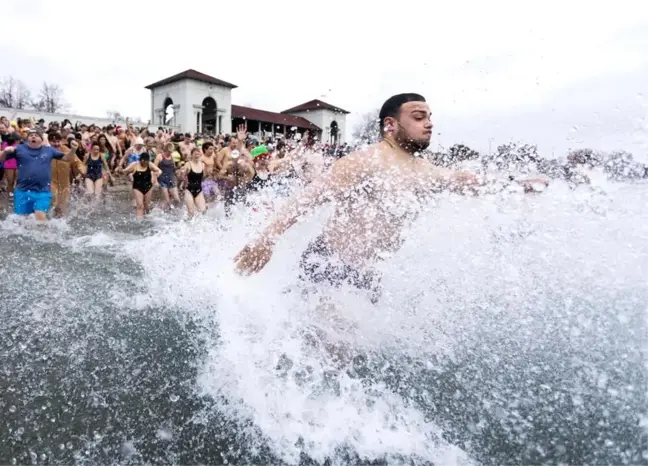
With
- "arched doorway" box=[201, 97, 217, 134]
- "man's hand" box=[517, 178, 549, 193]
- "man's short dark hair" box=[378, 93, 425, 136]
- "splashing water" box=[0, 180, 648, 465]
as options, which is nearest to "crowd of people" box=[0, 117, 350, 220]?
"splashing water" box=[0, 180, 648, 465]

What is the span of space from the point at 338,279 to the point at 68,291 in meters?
2.58

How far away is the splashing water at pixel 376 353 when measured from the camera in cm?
199

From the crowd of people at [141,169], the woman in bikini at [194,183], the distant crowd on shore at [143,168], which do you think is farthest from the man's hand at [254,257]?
the woman in bikini at [194,183]

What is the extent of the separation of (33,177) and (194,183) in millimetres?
2926

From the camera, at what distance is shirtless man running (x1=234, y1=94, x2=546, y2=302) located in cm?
270

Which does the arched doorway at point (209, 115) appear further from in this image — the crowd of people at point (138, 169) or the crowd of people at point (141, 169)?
the crowd of people at point (138, 169)

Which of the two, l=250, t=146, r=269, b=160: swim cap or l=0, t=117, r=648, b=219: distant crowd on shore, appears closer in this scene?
l=0, t=117, r=648, b=219: distant crowd on shore

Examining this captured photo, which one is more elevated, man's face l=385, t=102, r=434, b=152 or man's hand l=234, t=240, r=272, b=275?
man's face l=385, t=102, r=434, b=152

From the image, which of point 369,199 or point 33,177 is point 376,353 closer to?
point 369,199

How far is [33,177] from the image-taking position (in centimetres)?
719

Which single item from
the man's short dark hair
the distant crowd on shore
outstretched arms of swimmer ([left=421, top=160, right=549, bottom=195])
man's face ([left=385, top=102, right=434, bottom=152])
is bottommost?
the distant crowd on shore

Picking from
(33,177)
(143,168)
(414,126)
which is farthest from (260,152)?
(414,126)

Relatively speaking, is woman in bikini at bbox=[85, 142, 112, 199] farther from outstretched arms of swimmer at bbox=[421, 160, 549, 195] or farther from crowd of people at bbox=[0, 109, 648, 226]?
outstretched arms of swimmer at bbox=[421, 160, 549, 195]

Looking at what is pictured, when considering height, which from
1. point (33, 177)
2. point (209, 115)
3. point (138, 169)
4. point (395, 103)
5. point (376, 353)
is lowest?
point (376, 353)
